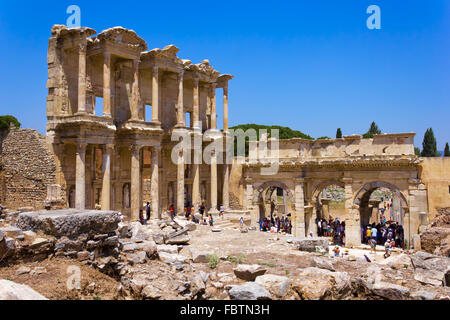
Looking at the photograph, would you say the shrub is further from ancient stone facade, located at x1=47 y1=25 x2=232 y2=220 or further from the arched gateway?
the arched gateway

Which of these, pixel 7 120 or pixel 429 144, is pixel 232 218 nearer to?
pixel 7 120

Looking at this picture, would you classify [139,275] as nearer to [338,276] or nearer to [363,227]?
[338,276]

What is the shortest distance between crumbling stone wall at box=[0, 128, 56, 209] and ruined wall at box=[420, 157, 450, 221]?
20.1 m

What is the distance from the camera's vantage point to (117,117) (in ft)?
71.9

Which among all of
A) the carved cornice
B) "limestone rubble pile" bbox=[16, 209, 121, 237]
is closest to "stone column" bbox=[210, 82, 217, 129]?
the carved cornice

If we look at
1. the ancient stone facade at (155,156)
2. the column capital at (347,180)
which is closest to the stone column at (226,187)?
the ancient stone facade at (155,156)

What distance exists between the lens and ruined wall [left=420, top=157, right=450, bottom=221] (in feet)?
68.2

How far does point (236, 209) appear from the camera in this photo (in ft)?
90.3

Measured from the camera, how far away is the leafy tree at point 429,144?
6312cm

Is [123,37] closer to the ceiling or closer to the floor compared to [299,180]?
closer to the ceiling

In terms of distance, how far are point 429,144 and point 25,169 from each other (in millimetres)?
62760

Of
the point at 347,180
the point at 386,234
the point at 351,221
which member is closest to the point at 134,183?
the point at 347,180

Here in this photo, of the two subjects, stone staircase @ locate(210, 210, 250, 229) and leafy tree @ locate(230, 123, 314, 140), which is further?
leafy tree @ locate(230, 123, 314, 140)

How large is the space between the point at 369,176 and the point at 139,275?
1818cm
